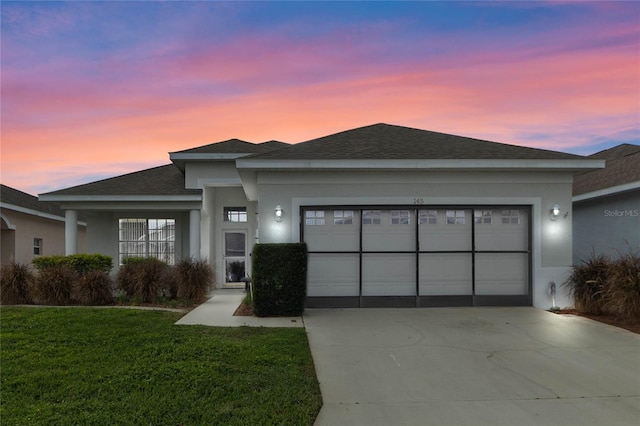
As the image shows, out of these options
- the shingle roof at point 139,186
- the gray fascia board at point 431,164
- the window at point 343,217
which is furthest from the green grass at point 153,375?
the shingle roof at point 139,186

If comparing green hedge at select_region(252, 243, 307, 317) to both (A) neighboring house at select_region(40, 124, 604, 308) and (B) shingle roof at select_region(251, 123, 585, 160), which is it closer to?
(A) neighboring house at select_region(40, 124, 604, 308)

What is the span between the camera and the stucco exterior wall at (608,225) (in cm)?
1175

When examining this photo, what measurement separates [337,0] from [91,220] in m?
11.3

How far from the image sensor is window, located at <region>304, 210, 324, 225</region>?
33.8 ft

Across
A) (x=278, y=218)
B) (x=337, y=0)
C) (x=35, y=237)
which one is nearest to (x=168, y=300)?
(x=278, y=218)

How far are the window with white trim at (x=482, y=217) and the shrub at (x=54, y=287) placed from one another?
33.0 ft

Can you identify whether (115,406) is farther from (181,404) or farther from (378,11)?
(378,11)

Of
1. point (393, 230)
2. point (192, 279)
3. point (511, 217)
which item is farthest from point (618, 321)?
point (192, 279)

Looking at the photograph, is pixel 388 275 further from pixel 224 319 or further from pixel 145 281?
pixel 145 281

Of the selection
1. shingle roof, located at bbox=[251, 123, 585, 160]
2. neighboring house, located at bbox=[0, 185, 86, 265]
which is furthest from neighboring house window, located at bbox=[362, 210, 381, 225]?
neighboring house, located at bbox=[0, 185, 86, 265]

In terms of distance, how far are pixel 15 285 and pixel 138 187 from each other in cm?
481

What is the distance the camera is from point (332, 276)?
1023 centimetres

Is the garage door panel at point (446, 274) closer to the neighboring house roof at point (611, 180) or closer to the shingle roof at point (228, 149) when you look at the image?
the neighboring house roof at point (611, 180)

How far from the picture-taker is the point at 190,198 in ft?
43.9
